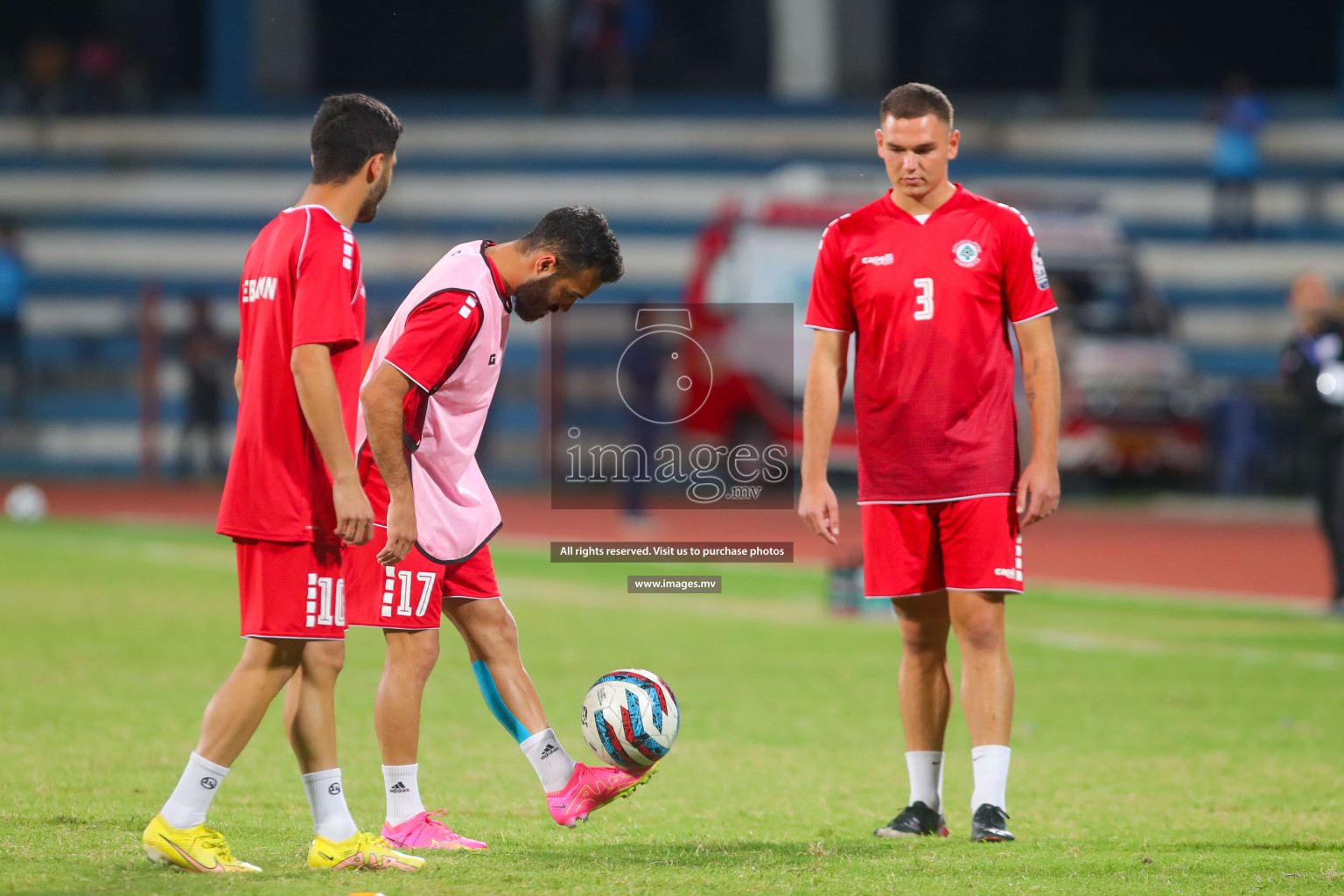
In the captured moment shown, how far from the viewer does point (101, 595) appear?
12930 mm

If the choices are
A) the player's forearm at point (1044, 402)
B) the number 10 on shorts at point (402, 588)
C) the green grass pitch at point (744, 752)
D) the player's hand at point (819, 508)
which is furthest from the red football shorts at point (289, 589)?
the player's forearm at point (1044, 402)

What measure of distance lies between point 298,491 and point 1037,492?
2.45 metres

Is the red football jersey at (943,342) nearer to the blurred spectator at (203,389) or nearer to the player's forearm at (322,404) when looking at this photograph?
the player's forearm at (322,404)

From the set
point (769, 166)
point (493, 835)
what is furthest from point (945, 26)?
point (493, 835)

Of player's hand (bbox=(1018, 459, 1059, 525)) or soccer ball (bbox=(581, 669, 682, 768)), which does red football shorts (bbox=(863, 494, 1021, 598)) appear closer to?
player's hand (bbox=(1018, 459, 1059, 525))

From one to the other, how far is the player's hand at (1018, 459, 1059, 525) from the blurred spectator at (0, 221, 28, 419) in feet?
74.2

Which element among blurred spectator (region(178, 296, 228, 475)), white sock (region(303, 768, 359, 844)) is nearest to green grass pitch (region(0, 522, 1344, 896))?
white sock (region(303, 768, 359, 844))

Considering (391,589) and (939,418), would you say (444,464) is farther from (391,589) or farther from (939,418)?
(939,418)

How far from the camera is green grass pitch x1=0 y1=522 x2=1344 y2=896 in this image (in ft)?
17.0

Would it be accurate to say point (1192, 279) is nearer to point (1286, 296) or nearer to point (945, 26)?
point (1286, 296)

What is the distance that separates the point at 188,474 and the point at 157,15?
487 inches

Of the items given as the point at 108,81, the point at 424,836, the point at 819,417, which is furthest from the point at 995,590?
the point at 108,81

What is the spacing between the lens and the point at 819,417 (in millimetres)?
6051

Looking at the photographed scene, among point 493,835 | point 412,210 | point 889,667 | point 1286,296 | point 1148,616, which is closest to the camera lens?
point 493,835
